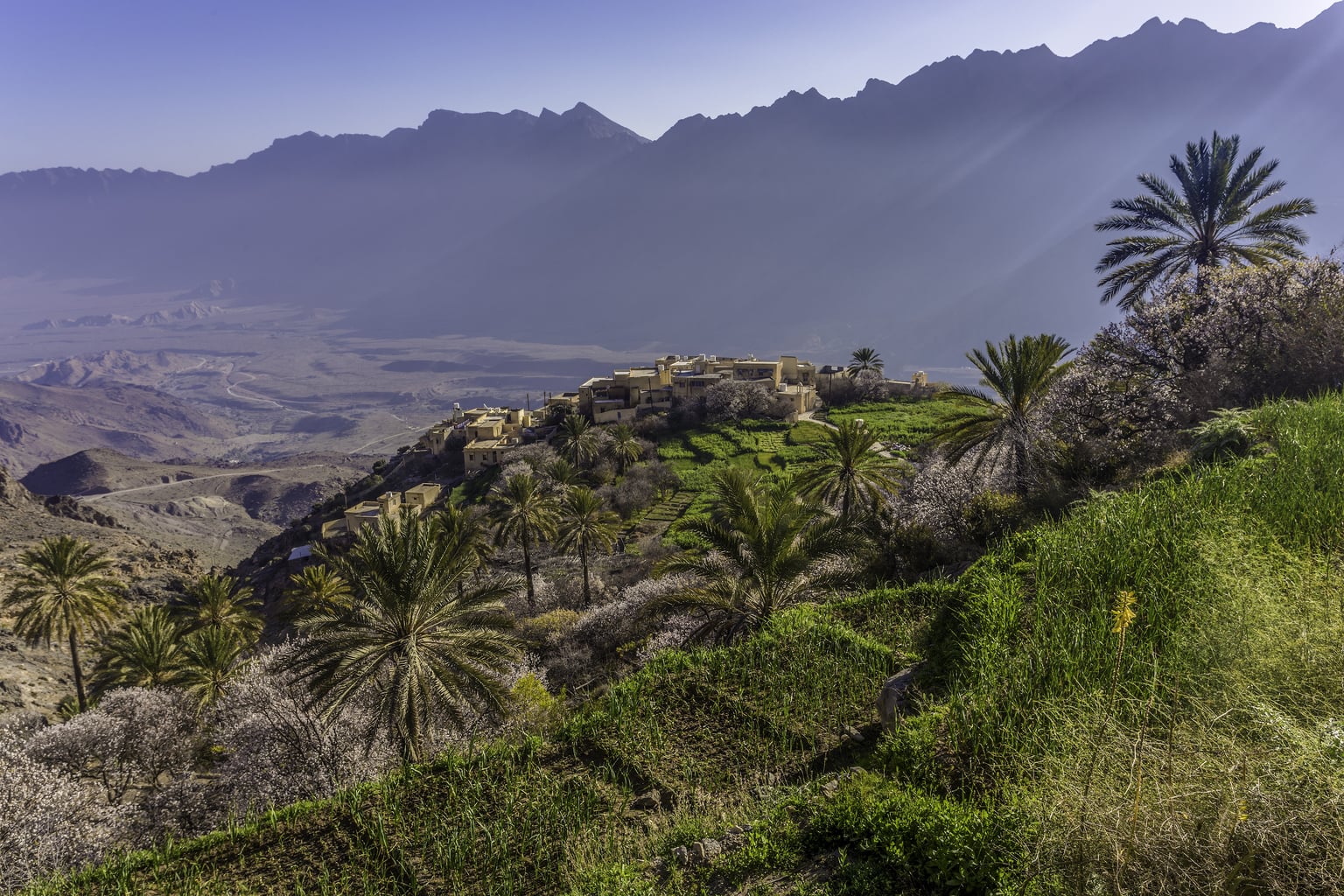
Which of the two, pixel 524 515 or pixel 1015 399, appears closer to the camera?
pixel 1015 399

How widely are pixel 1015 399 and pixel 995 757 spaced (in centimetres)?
1648

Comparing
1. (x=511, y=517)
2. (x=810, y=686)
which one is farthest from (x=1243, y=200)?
(x=511, y=517)

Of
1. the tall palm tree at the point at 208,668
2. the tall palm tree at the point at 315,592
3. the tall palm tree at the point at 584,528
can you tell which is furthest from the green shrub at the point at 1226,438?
the tall palm tree at the point at 315,592

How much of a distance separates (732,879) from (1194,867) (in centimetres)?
380

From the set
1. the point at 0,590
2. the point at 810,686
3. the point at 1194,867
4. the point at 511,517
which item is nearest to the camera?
the point at 1194,867

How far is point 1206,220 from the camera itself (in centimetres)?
2666

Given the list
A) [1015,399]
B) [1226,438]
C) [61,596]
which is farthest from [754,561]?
[61,596]

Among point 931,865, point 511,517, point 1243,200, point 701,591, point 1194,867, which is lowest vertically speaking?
point 511,517

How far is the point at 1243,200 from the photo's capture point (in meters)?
25.8

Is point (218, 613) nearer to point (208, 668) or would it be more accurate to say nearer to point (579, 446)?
point (208, 668)

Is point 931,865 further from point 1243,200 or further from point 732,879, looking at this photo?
point 1243,200

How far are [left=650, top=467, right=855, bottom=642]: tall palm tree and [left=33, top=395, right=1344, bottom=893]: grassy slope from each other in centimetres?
358

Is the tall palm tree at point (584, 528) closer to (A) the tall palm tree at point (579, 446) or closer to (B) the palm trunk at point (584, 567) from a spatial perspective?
(B) the palm trunk at point (584, 567)

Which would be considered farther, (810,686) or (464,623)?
(464,623)
